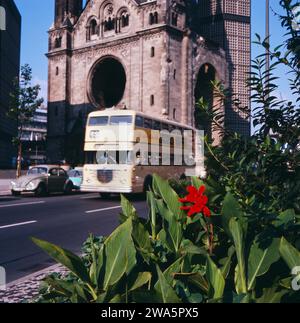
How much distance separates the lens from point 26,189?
2034cm

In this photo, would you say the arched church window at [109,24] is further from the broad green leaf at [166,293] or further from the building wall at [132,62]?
the broad green leaf at [166,293]

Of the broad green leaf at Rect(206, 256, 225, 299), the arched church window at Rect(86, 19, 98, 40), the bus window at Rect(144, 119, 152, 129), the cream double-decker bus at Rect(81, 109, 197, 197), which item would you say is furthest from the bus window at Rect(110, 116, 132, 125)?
the arched church window at Rect(86, 19, 98, 40)

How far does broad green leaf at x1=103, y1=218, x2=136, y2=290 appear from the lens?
8.04 feet

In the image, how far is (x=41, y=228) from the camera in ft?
33.3

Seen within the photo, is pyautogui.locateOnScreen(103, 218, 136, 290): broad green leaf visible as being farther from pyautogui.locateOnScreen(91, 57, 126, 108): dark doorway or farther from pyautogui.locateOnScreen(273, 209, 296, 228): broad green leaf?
pyautogui.locateOnScreen(91, 57, 126, 108): dark doorway

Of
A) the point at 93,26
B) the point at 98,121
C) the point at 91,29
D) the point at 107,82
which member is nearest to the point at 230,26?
the point at 107,82

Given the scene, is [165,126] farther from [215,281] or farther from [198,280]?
[215,281]

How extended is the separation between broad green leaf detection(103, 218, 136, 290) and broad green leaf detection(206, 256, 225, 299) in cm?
50

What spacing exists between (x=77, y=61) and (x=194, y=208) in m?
49.3

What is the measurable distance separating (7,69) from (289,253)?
66295 mm

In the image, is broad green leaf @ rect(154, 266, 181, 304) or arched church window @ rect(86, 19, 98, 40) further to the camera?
arched church window @ rect(86, 19, 98, 40)

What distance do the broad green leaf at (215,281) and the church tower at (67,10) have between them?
52.1 meters

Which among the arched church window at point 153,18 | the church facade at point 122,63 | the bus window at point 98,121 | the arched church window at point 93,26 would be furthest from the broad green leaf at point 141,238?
the arched church window at point 93,26
